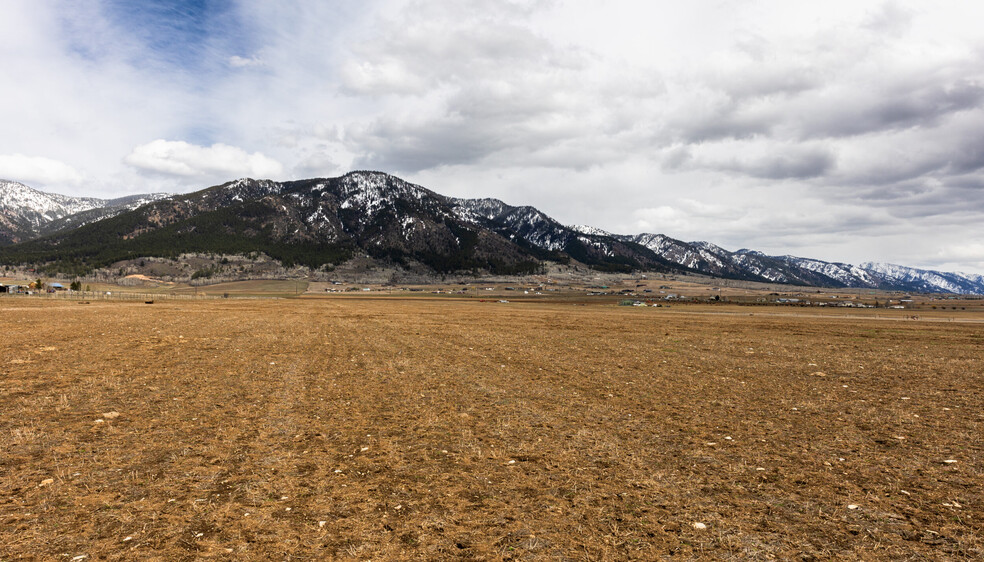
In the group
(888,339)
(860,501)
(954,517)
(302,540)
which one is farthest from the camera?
(888,339)

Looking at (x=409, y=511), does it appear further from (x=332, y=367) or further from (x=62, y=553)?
(x=332, y=367)

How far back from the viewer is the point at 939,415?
45.2ft

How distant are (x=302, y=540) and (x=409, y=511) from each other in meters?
1.70

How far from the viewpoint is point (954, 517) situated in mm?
7316

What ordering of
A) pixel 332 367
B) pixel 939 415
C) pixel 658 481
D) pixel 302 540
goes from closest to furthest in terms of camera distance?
pixel 302 540 < pixel 658 481 < pixel 939 415 < pixel 332 367

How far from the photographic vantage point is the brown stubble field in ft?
21.8

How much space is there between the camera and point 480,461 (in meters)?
9.89

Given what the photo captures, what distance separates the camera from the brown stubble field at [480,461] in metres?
6.65

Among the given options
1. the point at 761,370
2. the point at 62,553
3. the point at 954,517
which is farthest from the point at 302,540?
the point at 761,370

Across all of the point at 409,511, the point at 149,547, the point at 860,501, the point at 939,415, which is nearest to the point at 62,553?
the point at 149,547

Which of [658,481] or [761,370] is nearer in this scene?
[658,481]

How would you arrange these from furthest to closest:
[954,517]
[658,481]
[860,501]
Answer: [658,481]
[860,501]
[954,517]

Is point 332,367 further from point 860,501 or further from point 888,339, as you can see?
point 888,339

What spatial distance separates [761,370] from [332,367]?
2057 cm
